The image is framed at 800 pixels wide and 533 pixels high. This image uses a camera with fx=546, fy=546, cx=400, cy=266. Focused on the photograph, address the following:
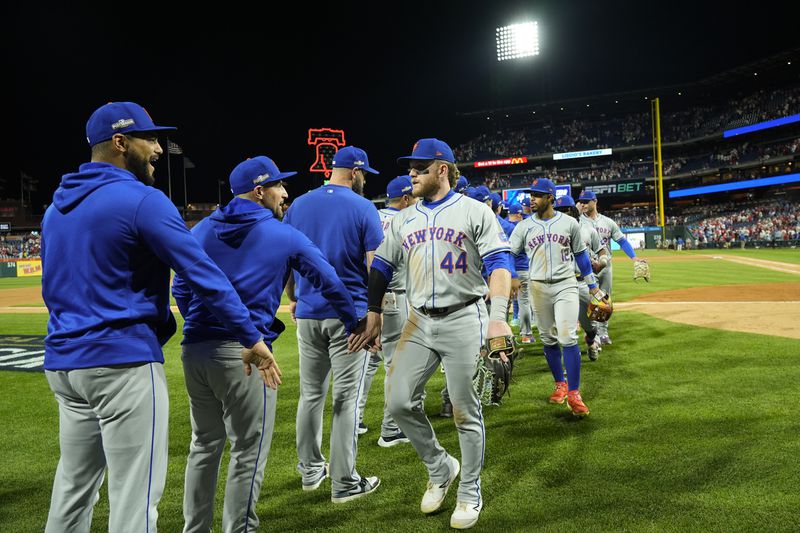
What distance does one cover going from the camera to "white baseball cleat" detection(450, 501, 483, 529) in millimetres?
3270

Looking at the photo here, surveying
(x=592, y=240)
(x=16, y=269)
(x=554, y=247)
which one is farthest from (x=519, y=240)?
(x=16, y=269)

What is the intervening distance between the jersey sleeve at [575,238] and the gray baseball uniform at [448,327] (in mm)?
2639

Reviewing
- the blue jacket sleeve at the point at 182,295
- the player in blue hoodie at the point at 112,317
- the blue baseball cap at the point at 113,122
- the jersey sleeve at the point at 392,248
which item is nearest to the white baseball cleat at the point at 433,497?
the jersey sleeve at the point at 392,248

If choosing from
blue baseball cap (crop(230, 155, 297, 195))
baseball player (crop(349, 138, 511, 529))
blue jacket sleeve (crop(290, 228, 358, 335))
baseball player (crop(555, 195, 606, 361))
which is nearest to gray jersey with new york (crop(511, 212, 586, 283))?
baseball player (crop(555, 195, 606, 361))

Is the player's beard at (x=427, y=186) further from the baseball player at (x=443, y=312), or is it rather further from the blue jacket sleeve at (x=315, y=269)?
the blue jacket sleeve at (x=315, y=269)

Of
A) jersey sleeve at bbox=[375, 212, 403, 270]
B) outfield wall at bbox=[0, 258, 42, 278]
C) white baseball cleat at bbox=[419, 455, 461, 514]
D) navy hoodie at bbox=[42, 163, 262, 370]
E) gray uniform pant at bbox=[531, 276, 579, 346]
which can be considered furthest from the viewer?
outfield wall at bbox=[0, 258, 42, 278]

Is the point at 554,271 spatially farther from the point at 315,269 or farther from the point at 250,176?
the point at 250,176

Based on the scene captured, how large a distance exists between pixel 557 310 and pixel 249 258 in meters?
3.79

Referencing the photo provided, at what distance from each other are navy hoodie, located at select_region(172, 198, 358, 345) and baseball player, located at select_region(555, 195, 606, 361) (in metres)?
4.09

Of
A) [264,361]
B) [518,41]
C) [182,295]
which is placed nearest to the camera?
[264,361]

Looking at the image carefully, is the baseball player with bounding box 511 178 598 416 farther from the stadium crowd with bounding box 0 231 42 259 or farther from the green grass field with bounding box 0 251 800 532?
the stadium crowd with bounding box 0 231 42 259

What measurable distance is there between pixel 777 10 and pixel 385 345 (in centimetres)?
6833

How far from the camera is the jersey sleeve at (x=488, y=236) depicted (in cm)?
344

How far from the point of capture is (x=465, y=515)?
3.29 meters
